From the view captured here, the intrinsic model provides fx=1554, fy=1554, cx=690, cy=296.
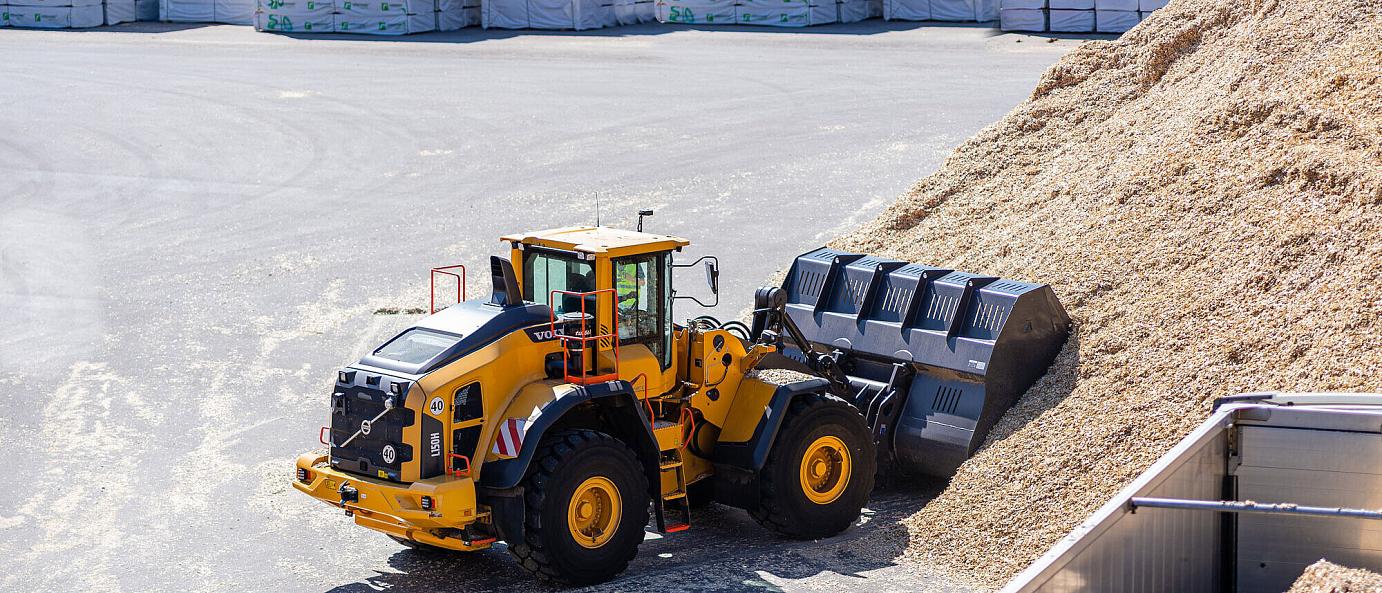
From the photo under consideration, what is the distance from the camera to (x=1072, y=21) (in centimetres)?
3341

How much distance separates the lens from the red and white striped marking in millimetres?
9984

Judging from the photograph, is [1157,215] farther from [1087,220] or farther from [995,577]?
[995,577]

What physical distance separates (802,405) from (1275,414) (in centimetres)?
386

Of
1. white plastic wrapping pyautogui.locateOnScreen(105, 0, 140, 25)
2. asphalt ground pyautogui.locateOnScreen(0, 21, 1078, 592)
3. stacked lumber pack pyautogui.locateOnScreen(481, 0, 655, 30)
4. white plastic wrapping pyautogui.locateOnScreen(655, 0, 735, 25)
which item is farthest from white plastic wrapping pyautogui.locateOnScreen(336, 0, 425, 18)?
white plastic wrapping pyautogui.locateOnScreen(105, 0, 140, 25)

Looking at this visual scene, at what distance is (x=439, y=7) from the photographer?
38.2 m

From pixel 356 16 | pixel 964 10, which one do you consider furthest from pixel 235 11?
pixel 964 10

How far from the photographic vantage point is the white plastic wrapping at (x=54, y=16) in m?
40.3

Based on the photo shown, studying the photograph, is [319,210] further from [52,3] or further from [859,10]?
[52,3]

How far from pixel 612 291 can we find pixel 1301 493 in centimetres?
453

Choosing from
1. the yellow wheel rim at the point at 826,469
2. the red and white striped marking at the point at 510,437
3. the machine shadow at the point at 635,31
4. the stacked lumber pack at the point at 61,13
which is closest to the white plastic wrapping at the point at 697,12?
the machine shadow at the point at 635,31

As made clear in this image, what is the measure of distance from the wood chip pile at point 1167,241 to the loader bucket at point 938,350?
0.24 m

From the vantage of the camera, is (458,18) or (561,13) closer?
(561,13)

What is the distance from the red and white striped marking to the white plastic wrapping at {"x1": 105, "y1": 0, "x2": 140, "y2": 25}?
34.9m

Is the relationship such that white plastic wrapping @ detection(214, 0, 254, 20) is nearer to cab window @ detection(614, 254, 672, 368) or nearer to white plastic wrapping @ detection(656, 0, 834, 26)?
white plastic wrapping @ detection(656, 0, 834, 26)
